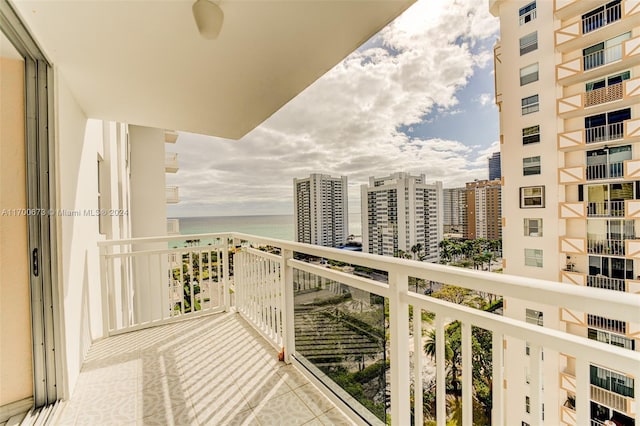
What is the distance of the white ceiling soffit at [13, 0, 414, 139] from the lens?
1.31 m

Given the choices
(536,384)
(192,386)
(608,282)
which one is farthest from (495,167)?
(192,386)

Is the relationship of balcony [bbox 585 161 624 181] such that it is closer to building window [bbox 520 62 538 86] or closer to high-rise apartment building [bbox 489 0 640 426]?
high-rise apartment building [bbox 489 0 640 426]

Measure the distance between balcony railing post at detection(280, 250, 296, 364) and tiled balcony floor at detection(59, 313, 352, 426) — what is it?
0.15 m

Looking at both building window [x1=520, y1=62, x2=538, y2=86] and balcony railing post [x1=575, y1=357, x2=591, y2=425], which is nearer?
balcony railing post [x1=575, y1=357, x2=591, y2=425]

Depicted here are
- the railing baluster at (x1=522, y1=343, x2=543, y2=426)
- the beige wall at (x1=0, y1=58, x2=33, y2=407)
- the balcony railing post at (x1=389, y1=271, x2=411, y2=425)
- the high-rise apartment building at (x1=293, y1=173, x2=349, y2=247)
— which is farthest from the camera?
the high-rise apartment building at (x1=293, y1=173, x2=349, y2=247)

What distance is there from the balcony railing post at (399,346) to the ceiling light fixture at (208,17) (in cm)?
153

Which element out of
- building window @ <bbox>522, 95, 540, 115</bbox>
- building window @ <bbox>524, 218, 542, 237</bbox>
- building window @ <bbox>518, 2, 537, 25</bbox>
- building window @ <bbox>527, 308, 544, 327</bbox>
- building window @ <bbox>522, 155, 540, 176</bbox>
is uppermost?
building window @ <bbox>518, 2, 537, 25</bbox>

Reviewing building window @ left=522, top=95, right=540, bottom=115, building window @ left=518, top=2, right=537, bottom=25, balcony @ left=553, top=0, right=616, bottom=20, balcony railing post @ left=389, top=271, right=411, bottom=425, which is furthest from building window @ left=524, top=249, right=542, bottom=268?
building window @ left=518, top=2, right=537, bottom=25

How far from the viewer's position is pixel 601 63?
276cm

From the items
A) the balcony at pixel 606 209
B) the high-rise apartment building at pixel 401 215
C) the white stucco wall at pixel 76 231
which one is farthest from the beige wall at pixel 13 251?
the balcony at pixel 606 209

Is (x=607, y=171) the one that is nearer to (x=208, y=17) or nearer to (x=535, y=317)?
(x=535, y=317)

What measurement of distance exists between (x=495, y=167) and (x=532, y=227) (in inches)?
62.4

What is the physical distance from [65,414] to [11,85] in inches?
81.1

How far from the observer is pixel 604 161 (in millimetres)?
2592
